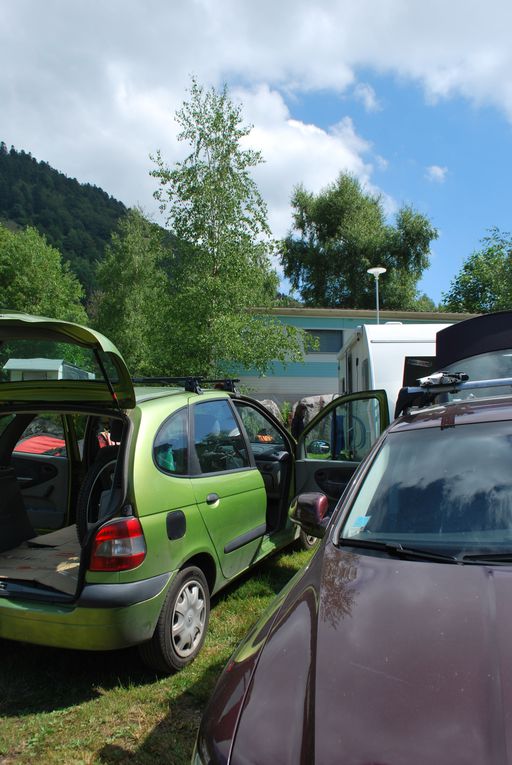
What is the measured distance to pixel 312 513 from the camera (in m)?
3.01

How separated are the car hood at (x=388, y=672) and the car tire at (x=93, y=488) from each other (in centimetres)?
202

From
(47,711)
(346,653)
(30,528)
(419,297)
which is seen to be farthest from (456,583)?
(419,297)

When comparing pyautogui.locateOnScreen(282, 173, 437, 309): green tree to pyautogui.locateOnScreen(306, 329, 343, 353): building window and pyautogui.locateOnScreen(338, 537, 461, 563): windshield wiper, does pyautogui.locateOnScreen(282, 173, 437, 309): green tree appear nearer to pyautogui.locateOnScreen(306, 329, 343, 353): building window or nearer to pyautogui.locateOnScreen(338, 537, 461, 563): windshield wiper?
pyautogui.locateOnScreen(306, 329, 343, 353): building window

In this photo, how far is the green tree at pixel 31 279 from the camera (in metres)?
33.4

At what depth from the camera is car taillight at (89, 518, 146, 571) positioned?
9.82ft

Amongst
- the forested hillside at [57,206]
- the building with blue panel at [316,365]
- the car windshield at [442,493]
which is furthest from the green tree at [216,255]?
the forested hillside at [57,206]

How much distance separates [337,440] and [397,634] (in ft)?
12.6

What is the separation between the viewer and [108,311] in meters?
30.5

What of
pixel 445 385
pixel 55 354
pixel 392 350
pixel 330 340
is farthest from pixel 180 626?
pixel 330 340

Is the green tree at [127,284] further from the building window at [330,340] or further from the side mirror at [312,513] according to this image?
the side mirror at [312,513]

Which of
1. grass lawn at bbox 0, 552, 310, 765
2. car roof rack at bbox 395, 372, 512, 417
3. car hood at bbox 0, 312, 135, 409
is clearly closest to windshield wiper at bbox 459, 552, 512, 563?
car roof rack at bbox 395, 372, 512, 417

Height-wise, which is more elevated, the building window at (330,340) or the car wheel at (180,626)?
the building window at (330,340)

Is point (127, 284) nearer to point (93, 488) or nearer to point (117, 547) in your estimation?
point (93, 488)

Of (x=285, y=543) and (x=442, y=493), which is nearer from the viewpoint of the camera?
(x=442, y=493)
